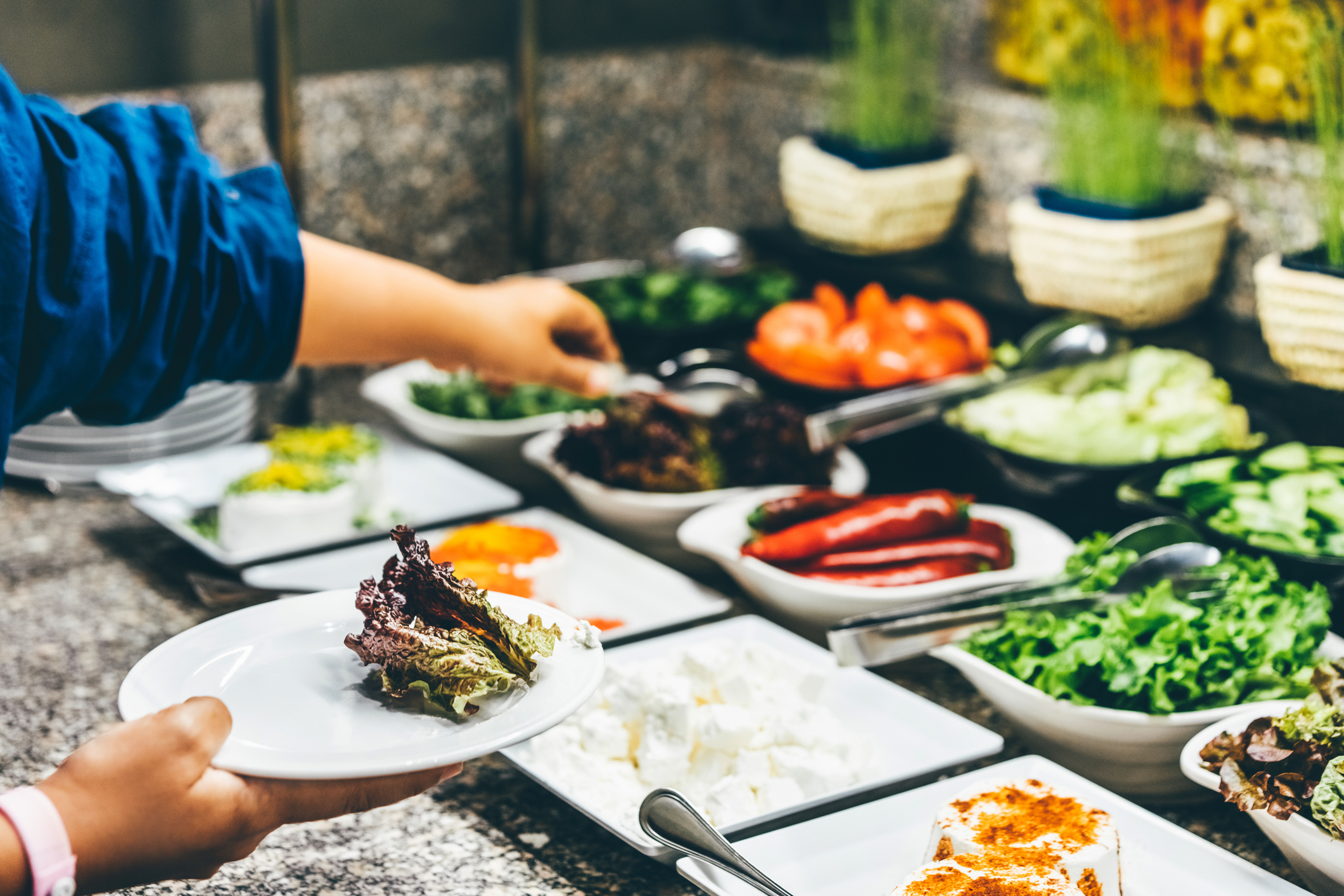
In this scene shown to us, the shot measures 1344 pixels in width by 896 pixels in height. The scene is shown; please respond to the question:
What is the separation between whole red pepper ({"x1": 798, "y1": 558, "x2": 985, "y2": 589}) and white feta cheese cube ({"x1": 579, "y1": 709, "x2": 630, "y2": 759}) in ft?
1.04

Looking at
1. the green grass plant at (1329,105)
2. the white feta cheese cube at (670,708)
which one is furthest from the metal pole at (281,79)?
the green grass plant at (1329,105)

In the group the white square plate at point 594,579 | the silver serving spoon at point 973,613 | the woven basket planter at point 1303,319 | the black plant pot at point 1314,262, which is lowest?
the white square plate at point 594,579

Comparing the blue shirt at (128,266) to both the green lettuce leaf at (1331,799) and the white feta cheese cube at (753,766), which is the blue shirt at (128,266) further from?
the green lettuce leaf at (1331,799)

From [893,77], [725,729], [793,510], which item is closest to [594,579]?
[793,510]

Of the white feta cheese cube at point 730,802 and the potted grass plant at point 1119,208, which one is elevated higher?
the potted grass plant at point 1119,208

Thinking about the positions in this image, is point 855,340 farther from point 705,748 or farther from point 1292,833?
point 1292,833

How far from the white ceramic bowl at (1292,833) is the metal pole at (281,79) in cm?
143

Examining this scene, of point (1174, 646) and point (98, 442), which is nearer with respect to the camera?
point (1174, 646)

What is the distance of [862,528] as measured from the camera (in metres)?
1.40

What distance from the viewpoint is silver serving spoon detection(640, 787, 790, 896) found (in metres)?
0.91

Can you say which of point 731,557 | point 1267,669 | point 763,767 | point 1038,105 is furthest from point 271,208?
point 1038,105

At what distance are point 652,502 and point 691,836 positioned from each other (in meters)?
0.67

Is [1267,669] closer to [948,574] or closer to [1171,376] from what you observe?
[948,574]

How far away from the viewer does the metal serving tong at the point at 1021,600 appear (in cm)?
111
